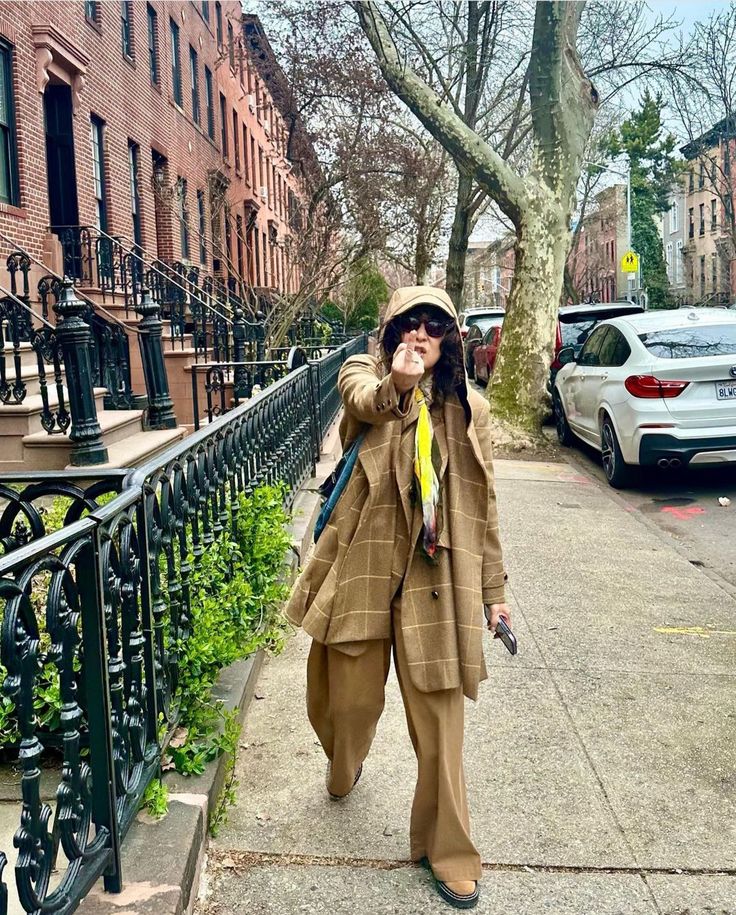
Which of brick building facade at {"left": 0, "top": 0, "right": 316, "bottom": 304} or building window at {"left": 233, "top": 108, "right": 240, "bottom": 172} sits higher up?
building window at {"left": 233, "top": 108, "right": 240, "bottom": 172}

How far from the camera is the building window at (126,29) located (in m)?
16.9

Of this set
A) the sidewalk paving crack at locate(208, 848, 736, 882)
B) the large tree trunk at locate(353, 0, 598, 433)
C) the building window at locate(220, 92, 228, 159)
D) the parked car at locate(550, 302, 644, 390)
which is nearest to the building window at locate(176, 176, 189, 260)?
the large tree trunk at locate(353, 0, 598, 433)

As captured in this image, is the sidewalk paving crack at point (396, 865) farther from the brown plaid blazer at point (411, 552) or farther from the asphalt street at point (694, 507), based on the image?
the asphalt street at point (694, 507)

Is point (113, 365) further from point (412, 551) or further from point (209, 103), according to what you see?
point (209, 103)

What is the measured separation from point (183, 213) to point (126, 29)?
362 centimetres

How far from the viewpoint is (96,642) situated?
2.36m

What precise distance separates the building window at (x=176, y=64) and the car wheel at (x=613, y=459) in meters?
15.4

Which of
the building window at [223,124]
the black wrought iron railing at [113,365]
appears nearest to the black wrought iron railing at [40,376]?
the black wrought iron railing at [113,365]

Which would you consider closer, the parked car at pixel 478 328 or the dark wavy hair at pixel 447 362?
the dark wavy hair at pixel 447 362

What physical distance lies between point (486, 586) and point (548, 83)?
10.6 metres

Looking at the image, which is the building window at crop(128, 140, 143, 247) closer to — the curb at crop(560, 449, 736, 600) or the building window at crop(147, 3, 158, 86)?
the building window at crop(147, 3, 158, 86)

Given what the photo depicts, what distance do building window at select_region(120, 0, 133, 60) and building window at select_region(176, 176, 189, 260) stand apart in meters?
2.50

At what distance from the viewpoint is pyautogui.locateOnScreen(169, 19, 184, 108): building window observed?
68.9ft

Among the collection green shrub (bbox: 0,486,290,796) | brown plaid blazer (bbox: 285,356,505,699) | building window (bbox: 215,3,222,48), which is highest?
building window (bbox: 215,3,222,48)
